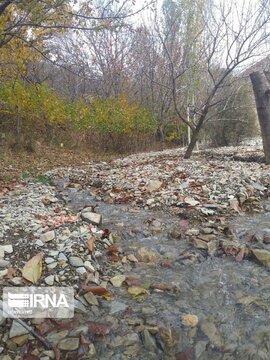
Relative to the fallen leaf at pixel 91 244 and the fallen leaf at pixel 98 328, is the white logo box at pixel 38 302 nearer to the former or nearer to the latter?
the fallen leaf at pixel 98 328

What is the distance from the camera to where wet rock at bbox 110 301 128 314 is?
2.29m

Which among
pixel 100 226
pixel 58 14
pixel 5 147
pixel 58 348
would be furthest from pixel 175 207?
pixel 5 147

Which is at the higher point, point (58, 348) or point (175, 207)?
point (175, 207)

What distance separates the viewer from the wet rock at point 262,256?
2920 mm

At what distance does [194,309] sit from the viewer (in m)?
2.32

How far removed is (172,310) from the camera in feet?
7.54

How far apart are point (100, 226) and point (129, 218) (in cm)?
47

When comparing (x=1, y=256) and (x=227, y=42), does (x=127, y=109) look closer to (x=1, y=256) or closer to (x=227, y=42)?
(x=227, y=42)

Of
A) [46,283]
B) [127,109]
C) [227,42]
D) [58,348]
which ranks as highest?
[227,42]

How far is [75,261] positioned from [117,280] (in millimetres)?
420

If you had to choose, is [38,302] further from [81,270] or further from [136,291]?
[136,291]

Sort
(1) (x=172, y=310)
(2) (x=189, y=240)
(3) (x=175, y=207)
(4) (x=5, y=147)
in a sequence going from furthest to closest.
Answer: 1. (4) (x=5, y=147)
2. (3) (x=175, y=207)
3. (2) (x=189, y=240)
4. (1) (x=172, y=310)

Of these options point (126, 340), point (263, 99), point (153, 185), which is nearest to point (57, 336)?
point (126, 340)

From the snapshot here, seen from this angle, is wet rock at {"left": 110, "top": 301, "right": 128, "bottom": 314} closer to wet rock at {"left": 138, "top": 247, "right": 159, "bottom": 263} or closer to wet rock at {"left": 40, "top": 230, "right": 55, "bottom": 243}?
→ wet rock at {"left": 138, "top": 247, "right": 159, "bottom": 263}
